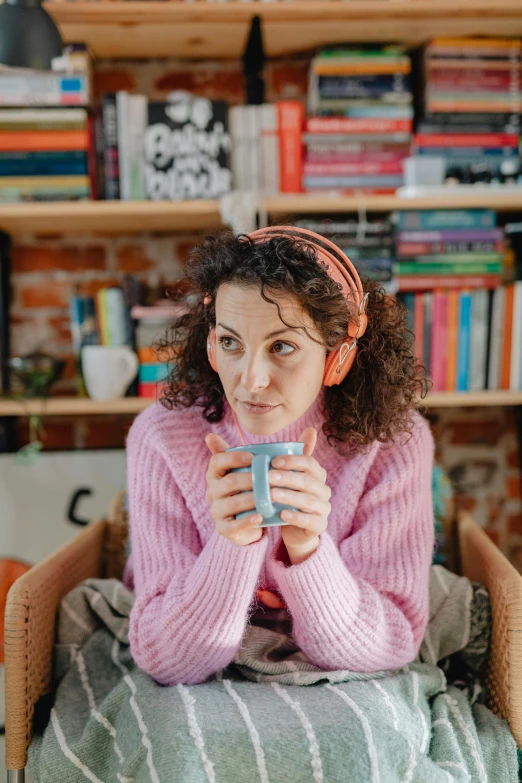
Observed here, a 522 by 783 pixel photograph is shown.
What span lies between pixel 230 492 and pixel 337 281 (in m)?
0.35

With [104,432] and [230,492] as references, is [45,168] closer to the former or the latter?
[104,432]

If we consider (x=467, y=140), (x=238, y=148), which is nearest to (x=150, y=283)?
(x=238, y=148)

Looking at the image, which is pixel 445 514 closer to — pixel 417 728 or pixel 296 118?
pixel 417 728

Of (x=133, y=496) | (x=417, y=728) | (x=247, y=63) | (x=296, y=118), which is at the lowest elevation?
(x=417, y=728)

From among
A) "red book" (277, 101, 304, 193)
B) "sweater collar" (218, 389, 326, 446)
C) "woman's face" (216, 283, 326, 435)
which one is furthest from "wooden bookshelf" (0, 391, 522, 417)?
"woman's face" (216, 283, 326, 435)

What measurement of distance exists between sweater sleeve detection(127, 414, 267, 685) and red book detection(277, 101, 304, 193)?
818 mm

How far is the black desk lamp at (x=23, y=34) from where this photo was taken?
49.8 inches

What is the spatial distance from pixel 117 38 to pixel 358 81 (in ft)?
1.94

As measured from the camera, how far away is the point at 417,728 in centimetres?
96

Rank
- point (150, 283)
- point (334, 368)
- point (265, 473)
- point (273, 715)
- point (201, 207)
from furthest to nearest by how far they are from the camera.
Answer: point (150, 283)
point (201, 207)
point (334, 368)
point (273, 715)
point (265, 473)

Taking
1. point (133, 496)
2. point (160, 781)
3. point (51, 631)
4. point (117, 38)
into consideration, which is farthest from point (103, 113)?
point (160, 781)

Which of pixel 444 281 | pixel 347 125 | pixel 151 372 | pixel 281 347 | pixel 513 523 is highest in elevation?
pixel 347 125

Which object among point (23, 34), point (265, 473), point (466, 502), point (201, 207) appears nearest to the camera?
point (265, 473)

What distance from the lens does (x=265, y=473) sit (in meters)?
0.82
